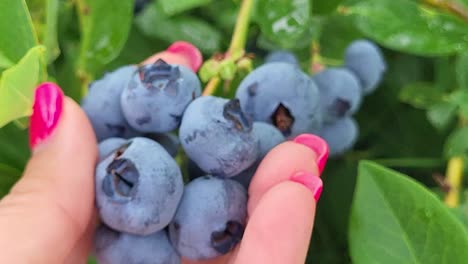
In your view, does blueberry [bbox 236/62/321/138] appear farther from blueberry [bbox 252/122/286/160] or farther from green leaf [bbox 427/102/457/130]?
green leaf [bbox 427/102/457/130]

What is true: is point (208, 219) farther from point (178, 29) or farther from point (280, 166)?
point (178, 29)

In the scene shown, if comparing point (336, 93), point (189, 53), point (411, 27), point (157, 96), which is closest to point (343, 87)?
point (336, 93)

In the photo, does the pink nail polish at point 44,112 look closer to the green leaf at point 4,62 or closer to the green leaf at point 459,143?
the green leaf at point 4,62

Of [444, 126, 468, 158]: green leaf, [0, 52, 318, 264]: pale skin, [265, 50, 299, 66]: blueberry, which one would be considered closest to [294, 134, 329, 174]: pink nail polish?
[0, 52, 318, 264]: pale skin

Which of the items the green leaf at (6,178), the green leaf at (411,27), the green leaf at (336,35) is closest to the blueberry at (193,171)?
the green leaf at (6,178)

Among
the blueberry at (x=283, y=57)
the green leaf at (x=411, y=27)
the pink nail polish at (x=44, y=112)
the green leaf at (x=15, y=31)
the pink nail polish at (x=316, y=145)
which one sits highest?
the green leaf at (x=15, y=31)

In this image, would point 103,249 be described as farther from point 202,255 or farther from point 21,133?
point 21,133
